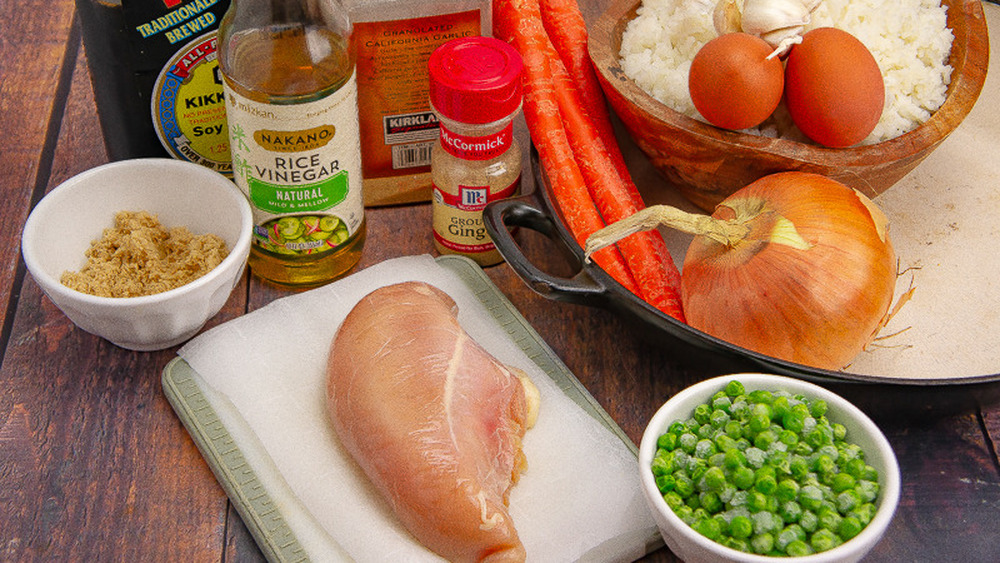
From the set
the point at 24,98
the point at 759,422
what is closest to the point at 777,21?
the point at 759,422

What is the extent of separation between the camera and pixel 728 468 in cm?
90

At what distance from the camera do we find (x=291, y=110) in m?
Answer: 1.14

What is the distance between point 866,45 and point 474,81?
0.52m

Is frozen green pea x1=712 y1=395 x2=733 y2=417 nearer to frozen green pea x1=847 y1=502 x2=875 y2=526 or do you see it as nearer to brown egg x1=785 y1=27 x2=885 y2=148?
frozen green pea x1=847 y1=502 x2=875 y2=526

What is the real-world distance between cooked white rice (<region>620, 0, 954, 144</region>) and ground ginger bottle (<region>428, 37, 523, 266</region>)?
0.21m

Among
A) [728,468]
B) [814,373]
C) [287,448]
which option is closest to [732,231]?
[814,373]

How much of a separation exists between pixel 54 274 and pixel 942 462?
106cm

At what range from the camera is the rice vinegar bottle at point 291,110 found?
1.15 m

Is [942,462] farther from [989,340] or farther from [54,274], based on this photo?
[54,274]

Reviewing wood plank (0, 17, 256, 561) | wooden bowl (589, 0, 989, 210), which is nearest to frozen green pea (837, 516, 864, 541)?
wooden bowl (589, 0, 989, 210)

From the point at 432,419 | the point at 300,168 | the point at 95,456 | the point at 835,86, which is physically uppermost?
the point at 835,86

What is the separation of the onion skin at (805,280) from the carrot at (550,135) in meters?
0.15

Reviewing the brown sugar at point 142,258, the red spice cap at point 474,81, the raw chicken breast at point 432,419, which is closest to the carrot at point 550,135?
the red spice cap at point 474,81

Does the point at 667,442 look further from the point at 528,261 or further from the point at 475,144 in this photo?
the point at 475,144
